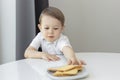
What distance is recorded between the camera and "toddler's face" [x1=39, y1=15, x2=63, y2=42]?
1342mm

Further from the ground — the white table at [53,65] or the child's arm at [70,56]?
the child's arm at [70,56]

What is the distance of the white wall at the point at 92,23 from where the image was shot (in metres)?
2.11

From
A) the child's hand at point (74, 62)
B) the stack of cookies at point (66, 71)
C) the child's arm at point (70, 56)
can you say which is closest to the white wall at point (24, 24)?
the child's arm at point (70, 56)

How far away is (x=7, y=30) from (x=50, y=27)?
0.59m

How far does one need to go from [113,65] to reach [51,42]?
44 cm

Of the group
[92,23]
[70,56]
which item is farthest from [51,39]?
[92,23]

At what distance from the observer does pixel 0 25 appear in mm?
1807

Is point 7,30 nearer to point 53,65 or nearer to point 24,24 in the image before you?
point 24,24

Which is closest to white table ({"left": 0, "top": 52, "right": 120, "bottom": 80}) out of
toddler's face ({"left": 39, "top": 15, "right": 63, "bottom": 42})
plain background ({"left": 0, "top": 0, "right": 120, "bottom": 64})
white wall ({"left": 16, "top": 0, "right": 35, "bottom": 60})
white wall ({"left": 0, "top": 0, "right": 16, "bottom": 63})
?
toddler's face ({"left": 39, "top": 15, "right": 63, "bottom": 42})

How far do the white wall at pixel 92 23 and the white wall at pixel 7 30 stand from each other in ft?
1.34

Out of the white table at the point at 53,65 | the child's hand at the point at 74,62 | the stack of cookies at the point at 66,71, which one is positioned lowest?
the white table at the point at 53,65

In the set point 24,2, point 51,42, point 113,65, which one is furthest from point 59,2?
point 113,65

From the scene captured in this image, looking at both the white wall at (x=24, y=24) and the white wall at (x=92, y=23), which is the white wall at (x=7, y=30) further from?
the white wall at (x=92, y=23)

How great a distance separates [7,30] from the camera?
71.7 inches
